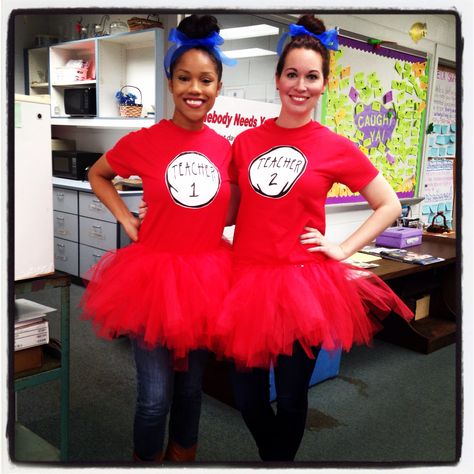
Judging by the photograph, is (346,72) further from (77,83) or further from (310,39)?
(77,83)

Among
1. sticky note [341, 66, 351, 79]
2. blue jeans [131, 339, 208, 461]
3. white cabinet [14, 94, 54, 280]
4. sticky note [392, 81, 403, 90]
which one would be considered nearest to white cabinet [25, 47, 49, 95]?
sticky note [341, 66, 351, 79]

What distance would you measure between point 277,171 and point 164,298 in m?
0.49

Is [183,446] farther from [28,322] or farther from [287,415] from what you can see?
[28,322]

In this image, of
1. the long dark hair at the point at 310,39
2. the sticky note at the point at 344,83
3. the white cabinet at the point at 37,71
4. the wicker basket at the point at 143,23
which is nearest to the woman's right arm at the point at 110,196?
the long dark hair at the point at 310,39

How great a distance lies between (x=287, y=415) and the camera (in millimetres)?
1569

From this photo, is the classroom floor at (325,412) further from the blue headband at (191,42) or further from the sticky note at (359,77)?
the sticky note at (359,77)

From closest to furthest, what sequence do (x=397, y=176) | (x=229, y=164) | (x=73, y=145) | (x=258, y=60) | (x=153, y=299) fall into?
(x=153, y=299)
(x=229, y=164)
(x=258, y=60)
(x=397, y=176)
(x=73, y=145)

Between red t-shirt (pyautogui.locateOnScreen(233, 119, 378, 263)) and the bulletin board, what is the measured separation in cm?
172

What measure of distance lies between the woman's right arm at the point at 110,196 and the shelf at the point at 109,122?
222cm

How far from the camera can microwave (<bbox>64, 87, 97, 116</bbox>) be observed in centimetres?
451

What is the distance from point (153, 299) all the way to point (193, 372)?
0.97 ft

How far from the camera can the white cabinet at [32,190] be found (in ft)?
5.06

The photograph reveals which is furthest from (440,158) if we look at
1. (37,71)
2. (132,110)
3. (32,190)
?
(37,71)
